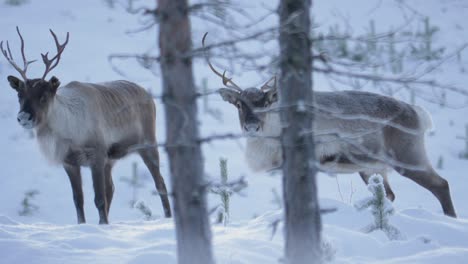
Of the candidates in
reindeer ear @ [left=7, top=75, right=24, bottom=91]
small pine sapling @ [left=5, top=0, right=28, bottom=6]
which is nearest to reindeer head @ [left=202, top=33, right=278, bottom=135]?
reindeer ear @ [left=7, top=75, right=24, bottom=91]

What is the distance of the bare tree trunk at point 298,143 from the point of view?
3.53 m

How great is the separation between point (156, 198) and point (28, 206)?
190 cm

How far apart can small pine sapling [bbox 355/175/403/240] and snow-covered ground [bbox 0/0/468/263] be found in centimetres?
12

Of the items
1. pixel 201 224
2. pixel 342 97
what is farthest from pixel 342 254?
pixel 342 97

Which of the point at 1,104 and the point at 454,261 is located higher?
the point at 1,104

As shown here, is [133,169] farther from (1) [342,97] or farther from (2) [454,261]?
(2) [454,261]

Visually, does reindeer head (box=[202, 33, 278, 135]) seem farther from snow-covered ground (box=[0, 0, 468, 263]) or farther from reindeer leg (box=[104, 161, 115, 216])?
reindeer leg (box=[104, 161, 115, 216])

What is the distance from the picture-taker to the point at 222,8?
10.9 ft

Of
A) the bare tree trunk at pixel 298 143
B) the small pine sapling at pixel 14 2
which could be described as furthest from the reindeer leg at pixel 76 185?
the small pine sapling at pixel 14 2

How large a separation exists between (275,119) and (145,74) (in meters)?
7.15

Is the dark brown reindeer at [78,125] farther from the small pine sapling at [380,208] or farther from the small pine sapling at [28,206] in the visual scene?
the small pine sapling at [28,206]

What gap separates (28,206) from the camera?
33.0 ft

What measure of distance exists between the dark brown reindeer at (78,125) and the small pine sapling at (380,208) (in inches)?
86.3

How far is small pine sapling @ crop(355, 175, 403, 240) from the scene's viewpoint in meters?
5.34
